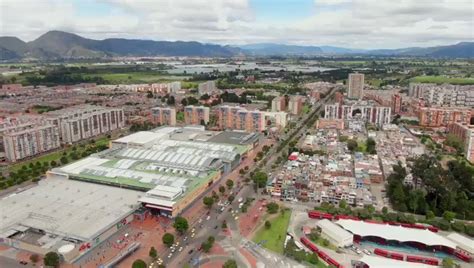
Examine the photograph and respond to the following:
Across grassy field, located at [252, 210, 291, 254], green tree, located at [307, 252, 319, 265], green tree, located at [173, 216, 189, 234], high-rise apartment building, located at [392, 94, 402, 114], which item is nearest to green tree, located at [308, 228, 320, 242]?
grassy field, located at [252, 210, 291, 254]

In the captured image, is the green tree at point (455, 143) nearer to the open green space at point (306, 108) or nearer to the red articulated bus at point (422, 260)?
the open green space at point (306, 108)

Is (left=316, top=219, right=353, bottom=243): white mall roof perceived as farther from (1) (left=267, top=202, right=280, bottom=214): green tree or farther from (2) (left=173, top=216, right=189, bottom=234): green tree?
(2) (left=173, top=216, right=189, bottom=234): green tree

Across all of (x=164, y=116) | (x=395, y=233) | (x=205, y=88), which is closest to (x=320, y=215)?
(x=395, y=233)

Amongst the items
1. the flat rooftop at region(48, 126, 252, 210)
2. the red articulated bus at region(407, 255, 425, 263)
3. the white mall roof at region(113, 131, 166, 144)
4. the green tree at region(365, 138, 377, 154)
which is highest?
the white mall roof at region(113, 131, 166, 144)

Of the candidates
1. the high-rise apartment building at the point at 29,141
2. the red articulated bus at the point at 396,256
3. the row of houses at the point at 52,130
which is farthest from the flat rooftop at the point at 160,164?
the red articulated bus at the point at 396,256

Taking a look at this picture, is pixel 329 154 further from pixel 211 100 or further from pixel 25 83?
pixel 25 83

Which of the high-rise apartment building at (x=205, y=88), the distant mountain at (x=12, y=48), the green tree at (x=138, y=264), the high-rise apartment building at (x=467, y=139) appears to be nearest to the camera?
the green tree at (x=138, y=264)
